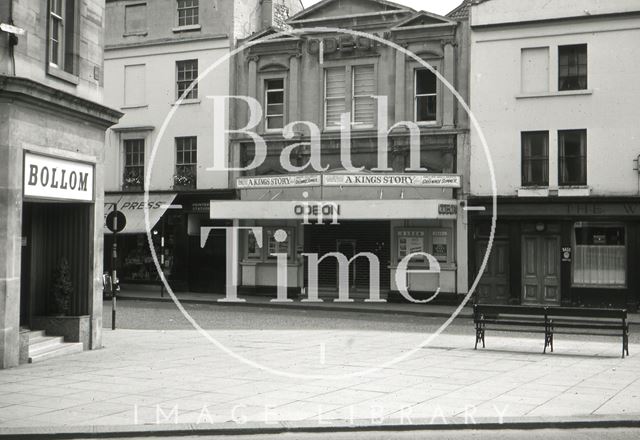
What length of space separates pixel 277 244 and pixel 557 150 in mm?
10582

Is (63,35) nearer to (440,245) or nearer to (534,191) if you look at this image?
(440,245)

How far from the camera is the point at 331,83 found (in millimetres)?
29812

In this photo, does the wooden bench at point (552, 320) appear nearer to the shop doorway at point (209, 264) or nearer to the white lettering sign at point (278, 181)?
the white lettering sign at point (278, 181)

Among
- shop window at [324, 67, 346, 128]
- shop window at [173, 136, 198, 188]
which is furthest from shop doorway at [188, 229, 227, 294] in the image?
shop window at [324, 67, 346, 128]

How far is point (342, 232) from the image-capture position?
29453mm

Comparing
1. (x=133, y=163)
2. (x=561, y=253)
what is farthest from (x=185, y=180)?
(x=561, y=253)

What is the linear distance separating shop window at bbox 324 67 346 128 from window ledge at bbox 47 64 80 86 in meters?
15.6

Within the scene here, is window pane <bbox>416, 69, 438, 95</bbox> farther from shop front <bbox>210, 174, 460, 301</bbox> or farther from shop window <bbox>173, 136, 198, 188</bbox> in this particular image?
shop window <bbox>173, 136, 198, 188</bbox>

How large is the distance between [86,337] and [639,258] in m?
17.5

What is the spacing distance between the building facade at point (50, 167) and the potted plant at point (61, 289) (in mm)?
28

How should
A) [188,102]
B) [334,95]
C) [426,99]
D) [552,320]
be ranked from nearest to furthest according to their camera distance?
[552,320]
[426,99]
[334,95]
[188,102]

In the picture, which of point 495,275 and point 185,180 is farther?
point 185,180

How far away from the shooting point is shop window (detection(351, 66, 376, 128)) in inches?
1148

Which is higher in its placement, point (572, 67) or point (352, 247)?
point (572, 67)
